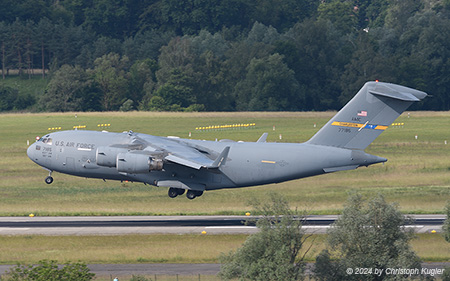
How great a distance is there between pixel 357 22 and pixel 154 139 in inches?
6362

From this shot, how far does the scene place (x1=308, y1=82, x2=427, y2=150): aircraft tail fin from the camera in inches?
1716

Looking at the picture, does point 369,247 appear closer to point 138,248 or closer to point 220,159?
point 138,248

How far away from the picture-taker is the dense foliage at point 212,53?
460 ft

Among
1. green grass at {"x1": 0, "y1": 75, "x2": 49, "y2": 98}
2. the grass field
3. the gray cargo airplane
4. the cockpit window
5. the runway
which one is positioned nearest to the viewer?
the runway

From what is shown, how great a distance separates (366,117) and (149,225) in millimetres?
14691

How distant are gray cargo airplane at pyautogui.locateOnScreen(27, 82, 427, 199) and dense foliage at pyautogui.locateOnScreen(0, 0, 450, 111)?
Result: 87223 mm

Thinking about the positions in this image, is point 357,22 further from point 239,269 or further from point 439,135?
point 239,269

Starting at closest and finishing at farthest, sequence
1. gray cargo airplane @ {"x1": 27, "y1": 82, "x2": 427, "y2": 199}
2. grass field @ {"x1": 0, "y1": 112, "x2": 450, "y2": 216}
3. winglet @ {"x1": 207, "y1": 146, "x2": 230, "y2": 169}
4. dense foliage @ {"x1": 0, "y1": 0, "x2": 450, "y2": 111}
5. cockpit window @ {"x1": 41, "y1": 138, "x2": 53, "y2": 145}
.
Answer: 1. winglet @ {"x1": 207, "y1": 146, "x2": 230, "y2": 169}
2. gray cargo airplane @ {"x1": 27, "y1": 82, "x2": 427, "y2": 199}
3. cockpit window @ {"x1": 41, "y1": 138, "x2": 53, "y2": 145}
4. grass field @ {"x1": 0, "y1": 112, "x2": 450, "y2": 216}
5. dense foliage @ {"x1": 0, "y1": 0, "x2": 450, "y2": 111}

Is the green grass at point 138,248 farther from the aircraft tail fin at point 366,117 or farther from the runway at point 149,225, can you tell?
the aircraft tail fin at point 366,117

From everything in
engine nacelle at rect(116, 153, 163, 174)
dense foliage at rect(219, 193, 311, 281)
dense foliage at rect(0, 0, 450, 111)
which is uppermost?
dense foliage at rect(219, 193, 311, 281)

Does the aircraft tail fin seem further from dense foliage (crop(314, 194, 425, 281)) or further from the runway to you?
dense foliage (crop(314, 194, 425, 281))

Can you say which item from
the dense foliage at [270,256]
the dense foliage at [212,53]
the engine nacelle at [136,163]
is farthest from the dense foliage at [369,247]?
the dense foliage at [212,53]

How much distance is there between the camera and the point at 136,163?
144ft

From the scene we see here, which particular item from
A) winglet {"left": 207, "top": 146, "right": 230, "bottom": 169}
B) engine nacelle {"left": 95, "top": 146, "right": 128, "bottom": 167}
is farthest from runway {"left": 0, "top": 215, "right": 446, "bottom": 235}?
engine nacelle {"left": 95, "top": 146, "right": 128, "bottom": 167}
